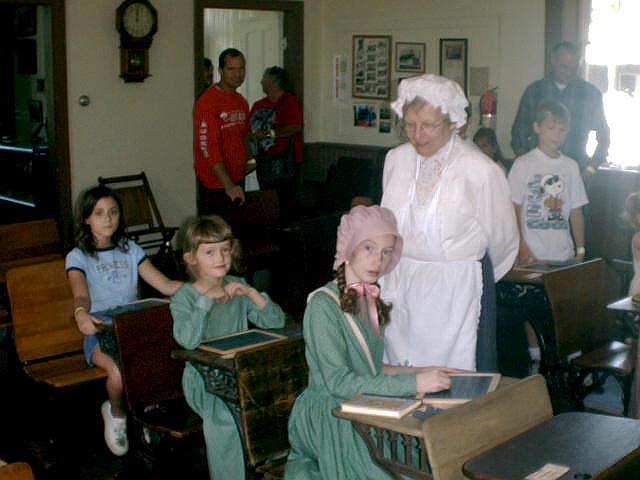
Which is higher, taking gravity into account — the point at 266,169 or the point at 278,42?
the point at 278,42

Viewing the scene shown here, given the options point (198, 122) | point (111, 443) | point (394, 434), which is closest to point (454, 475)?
point (394, 434)

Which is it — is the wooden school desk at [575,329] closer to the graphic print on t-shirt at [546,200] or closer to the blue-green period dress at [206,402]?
the graphic print on t-shirt at [546,200]

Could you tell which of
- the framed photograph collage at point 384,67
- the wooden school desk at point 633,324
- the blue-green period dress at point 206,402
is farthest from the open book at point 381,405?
the framed photograph collage at point 384,67

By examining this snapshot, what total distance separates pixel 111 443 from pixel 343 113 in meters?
5.55

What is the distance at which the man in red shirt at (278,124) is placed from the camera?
28.1 ft

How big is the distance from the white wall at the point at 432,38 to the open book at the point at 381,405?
5321 millimetres

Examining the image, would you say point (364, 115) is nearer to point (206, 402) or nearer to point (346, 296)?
point (206, 402)

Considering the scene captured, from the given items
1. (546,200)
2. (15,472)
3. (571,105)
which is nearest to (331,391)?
(15,472)

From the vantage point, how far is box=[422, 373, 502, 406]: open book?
295 cm

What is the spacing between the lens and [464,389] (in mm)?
3020

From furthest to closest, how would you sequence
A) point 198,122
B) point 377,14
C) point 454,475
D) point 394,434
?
point 377,14 → point 198,122 → point 394,434 → point 454,475

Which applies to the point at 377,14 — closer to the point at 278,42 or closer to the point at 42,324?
the point at 278,42

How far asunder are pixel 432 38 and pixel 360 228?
566 centimetres

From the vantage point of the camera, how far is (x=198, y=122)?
7.58 meters
